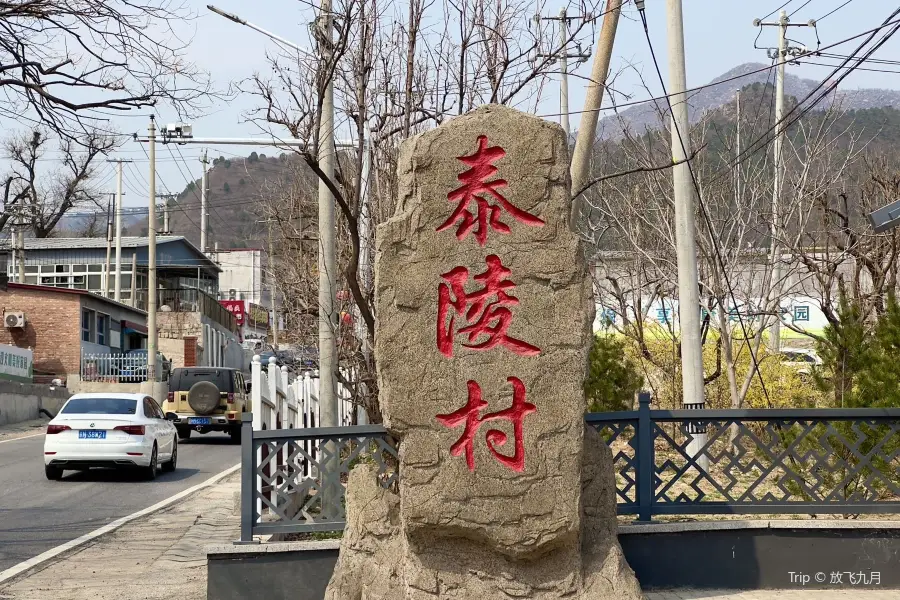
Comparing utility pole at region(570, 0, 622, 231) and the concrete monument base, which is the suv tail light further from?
the concrete monument base

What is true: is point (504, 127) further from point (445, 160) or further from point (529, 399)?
point (529, 399)

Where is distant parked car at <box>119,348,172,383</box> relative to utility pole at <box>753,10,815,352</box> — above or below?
below

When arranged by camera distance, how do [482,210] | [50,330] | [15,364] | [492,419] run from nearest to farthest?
[492,419], [482,210], [15,364], [50,330]

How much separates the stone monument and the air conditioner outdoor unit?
33.9 m

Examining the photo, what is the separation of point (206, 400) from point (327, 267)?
14.9 m

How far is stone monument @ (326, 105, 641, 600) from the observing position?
674 cm

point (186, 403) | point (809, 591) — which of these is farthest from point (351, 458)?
point (186, 403)

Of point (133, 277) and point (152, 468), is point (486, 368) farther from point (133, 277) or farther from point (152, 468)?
point (133, 277)

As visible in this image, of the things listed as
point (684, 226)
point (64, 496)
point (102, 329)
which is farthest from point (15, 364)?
point (684, 226)

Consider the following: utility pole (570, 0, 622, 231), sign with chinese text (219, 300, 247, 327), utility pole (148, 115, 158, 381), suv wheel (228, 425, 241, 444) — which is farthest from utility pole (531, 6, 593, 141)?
sign with chinese text (219, 300, 247, 327)

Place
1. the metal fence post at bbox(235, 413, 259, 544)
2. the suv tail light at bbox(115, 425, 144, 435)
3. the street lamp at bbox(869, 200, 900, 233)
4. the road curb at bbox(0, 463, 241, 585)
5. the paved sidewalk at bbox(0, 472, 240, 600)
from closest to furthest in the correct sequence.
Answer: the metal fence post at bbox(235, 413, 259, 544)
the street lamp at bbox(869, 200, 900, 233)
the paved sidewalk at bbox(0, 472, 240, 600)
the road curb at bbox(0, 463, 241, 585)
the suv tail light at bbox(115, 425, 144, 435)

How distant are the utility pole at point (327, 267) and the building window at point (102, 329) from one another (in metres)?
32.8

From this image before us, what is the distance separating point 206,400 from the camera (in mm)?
25141

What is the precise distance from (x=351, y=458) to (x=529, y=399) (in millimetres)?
1752
